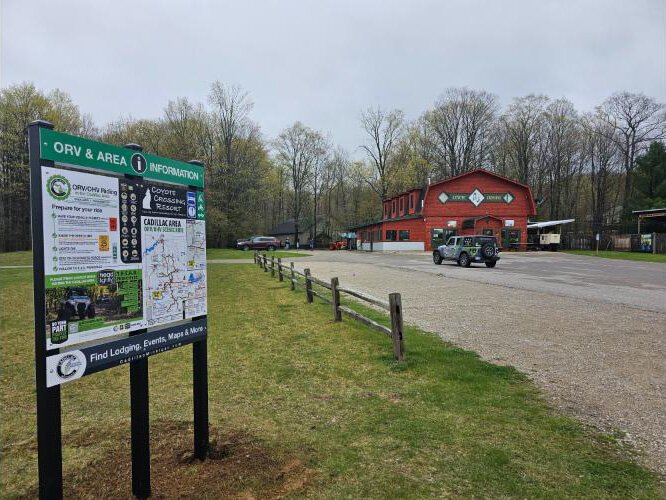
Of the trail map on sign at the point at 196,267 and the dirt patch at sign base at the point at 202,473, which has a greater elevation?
the trail map on sign at the point at 196,267

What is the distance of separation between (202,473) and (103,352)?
1336 millimetres

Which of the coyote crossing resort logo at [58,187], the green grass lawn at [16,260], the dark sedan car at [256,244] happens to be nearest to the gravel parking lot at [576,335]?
the coyote crossing resort logo at [58,187]

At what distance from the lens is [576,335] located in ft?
24.9

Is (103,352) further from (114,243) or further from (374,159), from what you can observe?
(374,159)

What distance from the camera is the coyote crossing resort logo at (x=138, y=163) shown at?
9.75ft

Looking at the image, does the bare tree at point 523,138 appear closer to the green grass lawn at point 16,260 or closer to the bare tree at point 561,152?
the bare tree at point 561,152

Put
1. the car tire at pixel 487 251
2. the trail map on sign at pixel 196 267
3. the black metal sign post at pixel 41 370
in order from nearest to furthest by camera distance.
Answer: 1. the black metal sign post at pixel 41 370
2. the trail map on sign at pixel 196 267
3. the car tire at pixel 487 251

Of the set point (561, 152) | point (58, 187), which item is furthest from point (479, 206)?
point (58, 187)

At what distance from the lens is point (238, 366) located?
6363 mm

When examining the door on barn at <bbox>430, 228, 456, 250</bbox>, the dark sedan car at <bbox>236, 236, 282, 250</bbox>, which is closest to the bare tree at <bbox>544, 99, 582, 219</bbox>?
the door on barn at <bbox>430, 228, 456, 250</bbox>

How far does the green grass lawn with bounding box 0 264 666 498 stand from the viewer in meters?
3.21

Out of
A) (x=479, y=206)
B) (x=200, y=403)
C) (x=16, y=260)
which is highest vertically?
(x=479, y=206)

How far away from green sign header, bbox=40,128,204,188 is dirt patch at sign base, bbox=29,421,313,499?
7.47 feet

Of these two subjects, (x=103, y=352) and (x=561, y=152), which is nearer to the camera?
(x=103, y=352)
